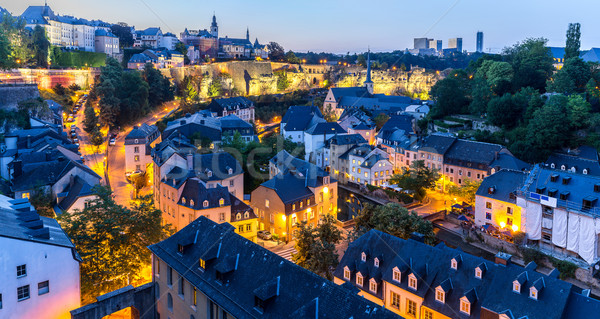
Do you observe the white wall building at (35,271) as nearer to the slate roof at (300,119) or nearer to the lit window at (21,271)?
the lit window at (21,271)

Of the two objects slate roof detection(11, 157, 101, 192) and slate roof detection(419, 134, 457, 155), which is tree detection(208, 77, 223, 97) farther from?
slate roof detection(11, 157, 101, 192)

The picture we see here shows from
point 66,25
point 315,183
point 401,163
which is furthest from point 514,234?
point 66,25

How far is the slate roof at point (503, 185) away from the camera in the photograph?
29798 mm

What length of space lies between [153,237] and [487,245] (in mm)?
22030

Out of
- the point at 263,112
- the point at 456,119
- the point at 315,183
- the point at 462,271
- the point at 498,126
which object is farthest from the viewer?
the point at 263,112

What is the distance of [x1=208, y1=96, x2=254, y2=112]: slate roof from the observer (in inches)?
2419

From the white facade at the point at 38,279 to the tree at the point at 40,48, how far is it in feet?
164

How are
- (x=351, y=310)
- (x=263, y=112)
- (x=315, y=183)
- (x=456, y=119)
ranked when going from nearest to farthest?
(x=351, y=310), (x=315, y=183), (x=456, y=119), (x=263, y=112)

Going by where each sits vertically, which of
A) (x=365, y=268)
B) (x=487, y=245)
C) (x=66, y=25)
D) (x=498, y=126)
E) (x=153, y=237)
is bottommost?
(x=487, y=245)

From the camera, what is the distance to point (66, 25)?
72125 mm

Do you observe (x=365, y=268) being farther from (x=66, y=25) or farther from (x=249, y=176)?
(x=66, y=25)

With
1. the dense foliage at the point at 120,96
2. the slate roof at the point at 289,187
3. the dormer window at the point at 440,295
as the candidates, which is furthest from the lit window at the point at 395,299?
the dense foliage at the point at 120,96

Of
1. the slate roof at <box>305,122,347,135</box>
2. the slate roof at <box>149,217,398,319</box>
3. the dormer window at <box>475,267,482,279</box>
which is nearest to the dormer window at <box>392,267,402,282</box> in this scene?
the dormer window at <box>475,267,482,279</box>

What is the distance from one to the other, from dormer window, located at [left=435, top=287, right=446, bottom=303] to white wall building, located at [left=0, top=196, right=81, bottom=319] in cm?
1430
